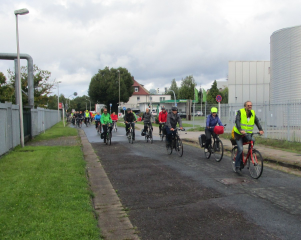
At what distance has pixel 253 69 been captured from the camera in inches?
1673

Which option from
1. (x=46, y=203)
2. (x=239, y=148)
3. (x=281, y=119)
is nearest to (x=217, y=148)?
(x=239, y=148)

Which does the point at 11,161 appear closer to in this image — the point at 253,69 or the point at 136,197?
the point at 136,197

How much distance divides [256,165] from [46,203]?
4.76 m

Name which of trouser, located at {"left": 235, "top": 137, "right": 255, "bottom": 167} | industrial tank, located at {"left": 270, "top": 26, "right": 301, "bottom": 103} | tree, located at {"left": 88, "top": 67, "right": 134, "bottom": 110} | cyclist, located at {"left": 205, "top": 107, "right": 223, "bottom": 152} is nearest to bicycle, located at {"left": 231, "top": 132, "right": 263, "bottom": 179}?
trouser, located at {"left": 235, "top": 137, "right": 255, "bottom": 167}

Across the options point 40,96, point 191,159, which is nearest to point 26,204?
point 191,159

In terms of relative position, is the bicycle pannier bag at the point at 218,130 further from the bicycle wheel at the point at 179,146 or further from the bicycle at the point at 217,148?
the bicycle wheel at the point at 179,146

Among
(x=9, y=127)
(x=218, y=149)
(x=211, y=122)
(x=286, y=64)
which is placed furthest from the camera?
(x=286, y=64)

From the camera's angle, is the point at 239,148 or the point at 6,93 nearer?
the point at 239,148

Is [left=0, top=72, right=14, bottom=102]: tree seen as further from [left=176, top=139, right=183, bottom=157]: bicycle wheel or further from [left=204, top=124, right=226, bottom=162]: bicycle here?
[left=204, top=124, right=226, bottom=162]: bicycle

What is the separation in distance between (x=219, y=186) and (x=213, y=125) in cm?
385

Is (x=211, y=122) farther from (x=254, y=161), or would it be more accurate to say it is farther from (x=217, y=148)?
(x=254, y=161)

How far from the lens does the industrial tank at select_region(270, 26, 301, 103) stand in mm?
28969

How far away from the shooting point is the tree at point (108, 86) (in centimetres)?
7906

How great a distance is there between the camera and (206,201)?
18.8ft
